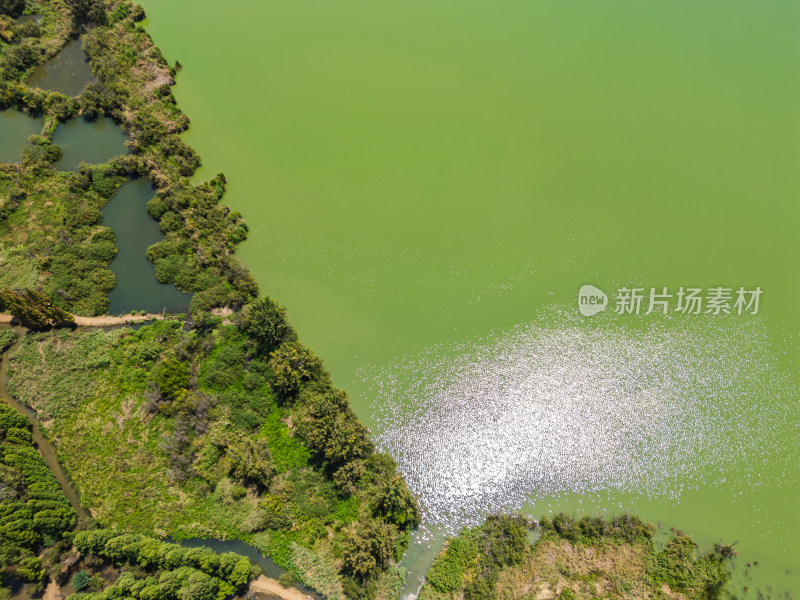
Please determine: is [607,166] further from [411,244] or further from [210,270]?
[210,270]

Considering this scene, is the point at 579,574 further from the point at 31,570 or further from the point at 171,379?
the point at 31,570

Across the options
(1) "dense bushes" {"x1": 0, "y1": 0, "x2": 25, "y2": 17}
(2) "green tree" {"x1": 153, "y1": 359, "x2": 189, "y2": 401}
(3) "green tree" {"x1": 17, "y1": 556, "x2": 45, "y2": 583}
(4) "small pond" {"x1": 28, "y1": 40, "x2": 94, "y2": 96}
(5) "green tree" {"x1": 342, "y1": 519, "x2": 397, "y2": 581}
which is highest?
(1) "dense bushes" {"x1": 0, "y1": 0, "x2": 25, "y2": 17}

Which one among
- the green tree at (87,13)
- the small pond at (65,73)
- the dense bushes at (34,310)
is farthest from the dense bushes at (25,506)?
the green tree at (87,13)

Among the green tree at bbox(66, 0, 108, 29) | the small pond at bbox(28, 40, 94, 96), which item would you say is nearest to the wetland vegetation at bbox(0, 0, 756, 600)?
the small pond at bbox(28, 40, 94, 96)

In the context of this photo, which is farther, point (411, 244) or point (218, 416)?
point (411, 244)

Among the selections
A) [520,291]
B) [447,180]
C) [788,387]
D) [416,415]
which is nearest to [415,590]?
[416,415]

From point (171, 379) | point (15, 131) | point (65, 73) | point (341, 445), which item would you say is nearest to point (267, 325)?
point (171, 379)

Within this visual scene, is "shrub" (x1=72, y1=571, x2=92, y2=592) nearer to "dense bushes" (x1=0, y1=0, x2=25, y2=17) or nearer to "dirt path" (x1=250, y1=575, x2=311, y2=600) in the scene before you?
"dirt path" (x1=250, y1=575, x2=311, y2=600)
